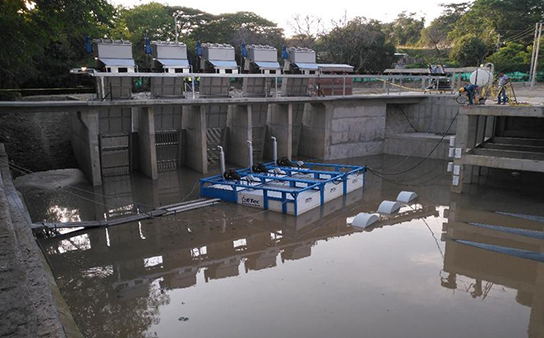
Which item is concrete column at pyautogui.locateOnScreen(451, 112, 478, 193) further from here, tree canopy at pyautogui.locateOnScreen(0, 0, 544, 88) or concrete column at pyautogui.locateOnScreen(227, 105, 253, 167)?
tree canopy at pyautogui.locateOnScreen(0, 0, 544, 88)

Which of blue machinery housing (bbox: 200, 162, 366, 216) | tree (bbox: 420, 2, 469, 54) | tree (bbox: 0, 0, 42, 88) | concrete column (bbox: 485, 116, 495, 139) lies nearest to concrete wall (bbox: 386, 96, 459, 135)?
concrete column (bbox: 485, 116, 495, 139)

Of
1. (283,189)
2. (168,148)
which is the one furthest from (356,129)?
(283,189)

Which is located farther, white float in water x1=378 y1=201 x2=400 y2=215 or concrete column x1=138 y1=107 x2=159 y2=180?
concrete column x1=138 y1=107 x2=159 y2=180

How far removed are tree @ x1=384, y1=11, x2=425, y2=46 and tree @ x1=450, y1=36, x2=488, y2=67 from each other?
977 inches

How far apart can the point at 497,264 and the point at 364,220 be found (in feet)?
13.2

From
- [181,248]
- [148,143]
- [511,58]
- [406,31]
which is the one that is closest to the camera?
[181,248]

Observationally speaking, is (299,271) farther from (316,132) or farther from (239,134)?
(316,132)

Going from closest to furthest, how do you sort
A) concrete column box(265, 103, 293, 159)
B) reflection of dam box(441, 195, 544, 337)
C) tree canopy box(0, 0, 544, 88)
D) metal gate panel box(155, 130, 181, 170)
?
1. reflection of dam box(441, 195, 544, 337)
2. metal gate panel box(155, 130, 181, 170)
3. concrete column box(265, 103, 293, 159)
4. tree canopy box(0, 0, 544, 88)

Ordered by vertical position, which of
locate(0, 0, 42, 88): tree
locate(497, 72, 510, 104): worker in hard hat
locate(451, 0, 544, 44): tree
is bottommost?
locate(497, 72, 510, 104): worker in hard hat

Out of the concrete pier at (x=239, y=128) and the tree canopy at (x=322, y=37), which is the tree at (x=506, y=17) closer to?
the tree canopy at (x=322, y=37)

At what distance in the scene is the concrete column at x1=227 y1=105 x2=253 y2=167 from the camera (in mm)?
21766

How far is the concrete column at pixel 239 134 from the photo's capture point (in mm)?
21766

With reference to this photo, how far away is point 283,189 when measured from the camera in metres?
14.5

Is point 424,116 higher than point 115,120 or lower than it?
lower
